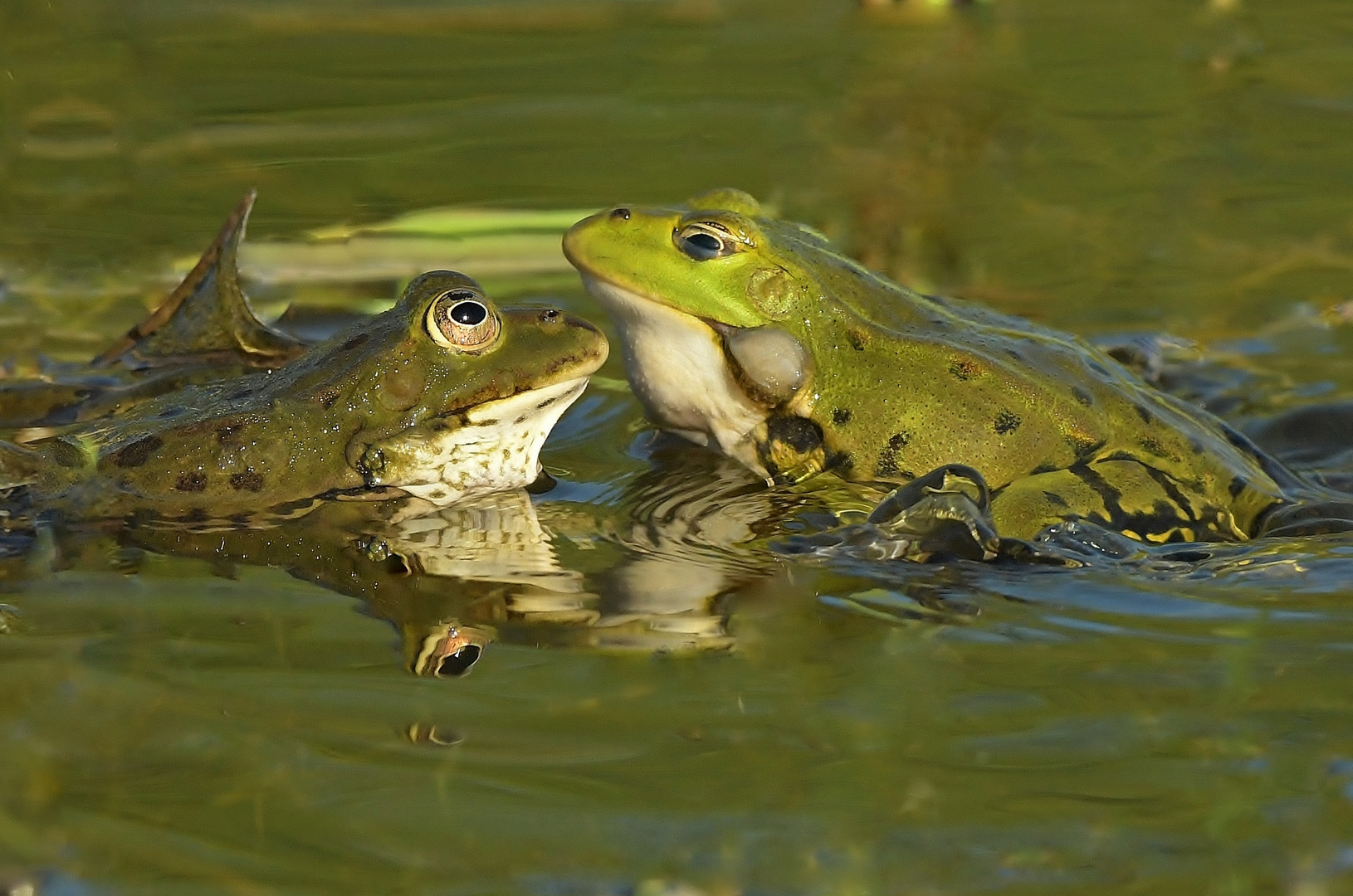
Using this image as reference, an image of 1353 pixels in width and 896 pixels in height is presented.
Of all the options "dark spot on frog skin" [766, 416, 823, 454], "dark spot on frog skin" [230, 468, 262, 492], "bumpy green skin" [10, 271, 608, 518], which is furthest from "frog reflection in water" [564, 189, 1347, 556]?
"dark spot on frog skin" [230, 468, 262, 492]

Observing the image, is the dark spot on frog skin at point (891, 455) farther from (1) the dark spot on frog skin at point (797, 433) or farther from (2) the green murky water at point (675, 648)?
(2) the green murky water at point (675, 648)

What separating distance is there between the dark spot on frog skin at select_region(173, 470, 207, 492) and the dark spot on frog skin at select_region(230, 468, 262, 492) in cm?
7

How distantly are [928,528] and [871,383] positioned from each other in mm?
719

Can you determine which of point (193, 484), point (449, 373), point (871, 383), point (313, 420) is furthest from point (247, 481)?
point (871, 383)

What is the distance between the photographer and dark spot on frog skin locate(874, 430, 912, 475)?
15.6ft

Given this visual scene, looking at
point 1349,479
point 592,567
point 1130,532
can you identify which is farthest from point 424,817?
point 1349,479

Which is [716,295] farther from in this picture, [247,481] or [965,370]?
[247,481]

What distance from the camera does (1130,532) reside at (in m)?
4.47

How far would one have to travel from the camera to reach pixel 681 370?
4.95 m

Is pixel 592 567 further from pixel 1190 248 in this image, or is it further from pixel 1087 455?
pixel 1190 248

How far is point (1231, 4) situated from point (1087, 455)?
5.79 meters

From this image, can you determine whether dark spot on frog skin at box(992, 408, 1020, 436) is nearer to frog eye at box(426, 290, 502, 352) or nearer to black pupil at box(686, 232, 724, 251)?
black pupil at box(686, 232, 724, 251)

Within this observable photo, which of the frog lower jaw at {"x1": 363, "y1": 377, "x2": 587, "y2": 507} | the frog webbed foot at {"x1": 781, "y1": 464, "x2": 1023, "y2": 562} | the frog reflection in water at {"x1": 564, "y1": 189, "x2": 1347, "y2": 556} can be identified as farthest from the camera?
the frog reflection in water at {"x1": 564, "y1": 189, "x2": 1347, "y2": 556}

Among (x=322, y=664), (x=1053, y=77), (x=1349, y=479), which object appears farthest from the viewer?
(x=1053, y=77)
